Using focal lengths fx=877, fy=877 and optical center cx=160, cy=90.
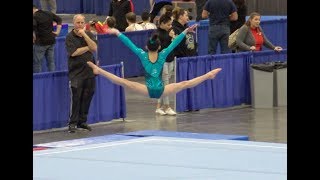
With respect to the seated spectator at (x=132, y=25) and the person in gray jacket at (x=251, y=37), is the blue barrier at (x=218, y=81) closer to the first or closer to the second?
the person in gray jacket at (x=251, y=37)

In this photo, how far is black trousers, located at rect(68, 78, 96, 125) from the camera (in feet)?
38.4

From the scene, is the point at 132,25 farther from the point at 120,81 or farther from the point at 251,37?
the point at 120,81

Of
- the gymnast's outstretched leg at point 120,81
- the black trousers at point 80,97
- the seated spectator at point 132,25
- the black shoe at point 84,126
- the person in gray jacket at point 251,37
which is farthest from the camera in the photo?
the seated spectator at point 132,25

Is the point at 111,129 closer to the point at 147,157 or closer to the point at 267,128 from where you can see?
the point at 267,128

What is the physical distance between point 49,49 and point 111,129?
217cm

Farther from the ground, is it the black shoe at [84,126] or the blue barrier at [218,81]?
the blue barrier at [218,81]

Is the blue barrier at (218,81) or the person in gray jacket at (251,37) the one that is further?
the person in gray jacket at (251,37)

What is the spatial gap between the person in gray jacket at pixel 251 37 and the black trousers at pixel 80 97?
11.4 feet

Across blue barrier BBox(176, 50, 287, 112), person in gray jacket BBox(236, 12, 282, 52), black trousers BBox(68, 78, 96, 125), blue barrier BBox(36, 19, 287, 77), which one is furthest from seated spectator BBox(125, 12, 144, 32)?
black trousers BBox(68, 78, 96, 125)

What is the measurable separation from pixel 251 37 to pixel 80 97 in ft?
13.0

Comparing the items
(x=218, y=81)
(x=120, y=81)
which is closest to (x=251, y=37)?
(x=218, y=81)

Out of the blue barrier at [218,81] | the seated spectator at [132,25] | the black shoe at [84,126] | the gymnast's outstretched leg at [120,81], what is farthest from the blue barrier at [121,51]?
the gymnast's outstretched leg at [120,81]

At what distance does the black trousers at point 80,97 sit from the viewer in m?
11.7
